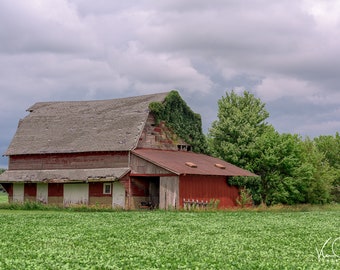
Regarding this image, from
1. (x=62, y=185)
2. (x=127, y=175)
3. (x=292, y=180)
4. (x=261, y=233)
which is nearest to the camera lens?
(x=261, y=233)

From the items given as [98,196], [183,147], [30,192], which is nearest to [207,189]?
[183,147]

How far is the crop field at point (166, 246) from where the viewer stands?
16.3 metres

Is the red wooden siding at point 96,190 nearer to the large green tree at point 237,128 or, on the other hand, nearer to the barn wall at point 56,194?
the barn wall at point 56,194

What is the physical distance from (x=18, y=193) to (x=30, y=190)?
4.67ft

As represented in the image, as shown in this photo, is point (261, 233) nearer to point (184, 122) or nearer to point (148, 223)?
point (148, 223)

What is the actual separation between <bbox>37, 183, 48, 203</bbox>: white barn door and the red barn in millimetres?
88

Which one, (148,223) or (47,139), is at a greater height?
(47,139)

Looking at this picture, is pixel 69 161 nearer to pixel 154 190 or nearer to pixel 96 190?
pixel 96 190

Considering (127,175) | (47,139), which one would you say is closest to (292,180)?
(127,175)

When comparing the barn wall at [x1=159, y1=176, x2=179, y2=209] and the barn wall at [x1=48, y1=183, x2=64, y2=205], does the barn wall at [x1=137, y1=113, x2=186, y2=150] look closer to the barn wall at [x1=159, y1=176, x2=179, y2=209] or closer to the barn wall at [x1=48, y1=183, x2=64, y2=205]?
the barn wall at [x1=159, y1=176, x2=179, y2=209]

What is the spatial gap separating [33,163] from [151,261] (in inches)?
1560

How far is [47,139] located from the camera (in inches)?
2184

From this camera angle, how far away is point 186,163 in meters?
48.0

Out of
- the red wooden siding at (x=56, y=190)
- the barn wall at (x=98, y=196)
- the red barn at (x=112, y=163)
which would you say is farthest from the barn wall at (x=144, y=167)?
the red wooden siding at (x=56, y=190)
